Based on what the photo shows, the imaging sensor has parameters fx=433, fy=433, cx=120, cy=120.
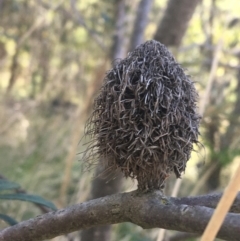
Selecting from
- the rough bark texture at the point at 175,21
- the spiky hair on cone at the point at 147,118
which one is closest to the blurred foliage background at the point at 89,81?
the rough bark texture at the point at 175,21

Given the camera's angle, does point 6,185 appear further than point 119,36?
No

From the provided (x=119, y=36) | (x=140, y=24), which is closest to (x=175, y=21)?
(x=140, y=24)

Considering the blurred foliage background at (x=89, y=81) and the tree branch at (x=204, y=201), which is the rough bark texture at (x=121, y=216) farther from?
the blurred foliage background at (x=89, y=81)

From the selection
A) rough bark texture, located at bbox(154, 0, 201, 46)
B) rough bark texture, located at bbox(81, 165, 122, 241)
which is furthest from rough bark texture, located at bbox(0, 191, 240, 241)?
rough bark texture, located at bbox(154, 0, 201, 46)

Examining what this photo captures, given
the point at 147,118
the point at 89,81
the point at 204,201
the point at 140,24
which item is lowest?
the point at 204,201

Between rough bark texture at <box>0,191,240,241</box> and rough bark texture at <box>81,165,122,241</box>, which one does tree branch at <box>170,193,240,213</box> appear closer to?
rough bark texture at <box>0,191,240,241</box>

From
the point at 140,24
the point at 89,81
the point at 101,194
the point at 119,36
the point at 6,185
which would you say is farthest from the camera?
the point at 89,81

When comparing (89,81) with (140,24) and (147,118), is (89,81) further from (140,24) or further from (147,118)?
(147,118)
